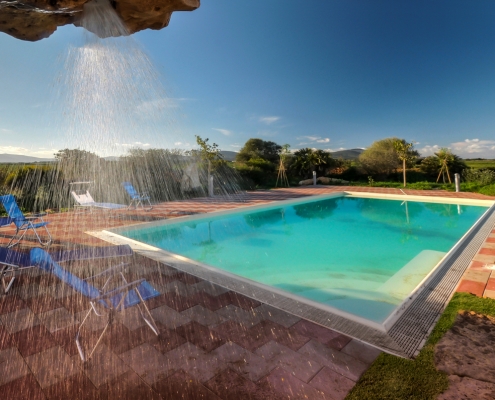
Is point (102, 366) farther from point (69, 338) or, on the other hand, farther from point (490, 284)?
point (490, 284)

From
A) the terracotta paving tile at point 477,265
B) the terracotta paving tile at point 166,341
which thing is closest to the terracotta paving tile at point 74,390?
the terracotta paving tile at point 166,341

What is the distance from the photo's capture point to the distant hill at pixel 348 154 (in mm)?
23375

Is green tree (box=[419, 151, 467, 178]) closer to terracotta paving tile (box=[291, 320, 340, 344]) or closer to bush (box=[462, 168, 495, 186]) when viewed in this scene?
bush (box=[462, 168, 495, 186])

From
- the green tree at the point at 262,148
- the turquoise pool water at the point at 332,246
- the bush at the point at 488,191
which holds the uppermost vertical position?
the green tree at the point at 262,148

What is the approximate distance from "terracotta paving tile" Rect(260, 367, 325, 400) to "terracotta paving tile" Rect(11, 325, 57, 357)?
1678 millimetres

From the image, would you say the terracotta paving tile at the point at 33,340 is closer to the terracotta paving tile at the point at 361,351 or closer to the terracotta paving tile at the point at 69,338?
the terracotta paving tile at the point at 69,338

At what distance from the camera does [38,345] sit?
2115 mm

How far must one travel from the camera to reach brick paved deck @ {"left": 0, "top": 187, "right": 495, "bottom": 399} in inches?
65.9

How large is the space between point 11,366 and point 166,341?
101 cm

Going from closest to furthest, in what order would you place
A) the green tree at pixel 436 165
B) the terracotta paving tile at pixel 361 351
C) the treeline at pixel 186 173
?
the terracotta paving tile at pixel 361 351 → the treeline at pixel 186 173 → the green tree at pixel 436 165

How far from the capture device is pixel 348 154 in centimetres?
2489

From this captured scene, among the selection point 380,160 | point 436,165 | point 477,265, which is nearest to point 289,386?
point 477,265

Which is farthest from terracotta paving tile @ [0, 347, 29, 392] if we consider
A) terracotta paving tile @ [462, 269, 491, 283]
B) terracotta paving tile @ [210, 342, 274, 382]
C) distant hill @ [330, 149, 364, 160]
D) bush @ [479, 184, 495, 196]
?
distant hill @ [330, 149, 364, 160]

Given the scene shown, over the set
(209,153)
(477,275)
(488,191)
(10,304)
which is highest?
(209,153)
